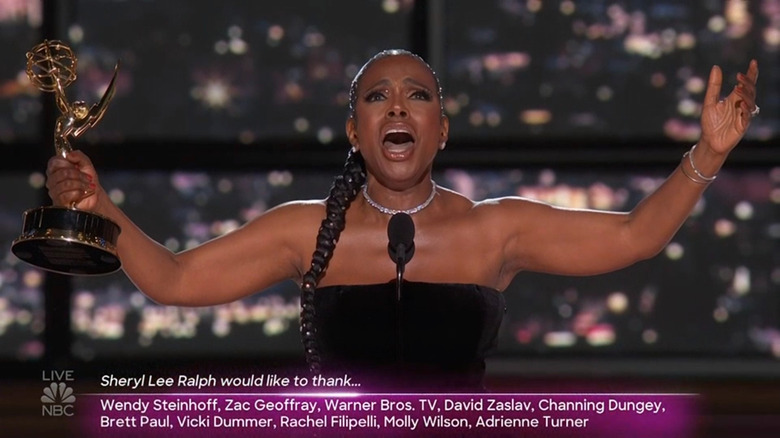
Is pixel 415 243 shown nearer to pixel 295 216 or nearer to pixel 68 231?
pixel 295 216

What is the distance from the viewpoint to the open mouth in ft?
7.70

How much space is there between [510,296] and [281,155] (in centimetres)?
79

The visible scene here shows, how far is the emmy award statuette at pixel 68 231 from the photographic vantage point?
7.27 ft

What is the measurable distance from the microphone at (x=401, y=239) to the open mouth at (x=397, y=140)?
24 centimetres

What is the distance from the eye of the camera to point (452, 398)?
7.00ft

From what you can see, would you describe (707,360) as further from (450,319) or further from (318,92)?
(450,319)

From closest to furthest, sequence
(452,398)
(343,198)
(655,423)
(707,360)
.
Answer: (452,398) < (655,423) < (343,198) < (707,360)

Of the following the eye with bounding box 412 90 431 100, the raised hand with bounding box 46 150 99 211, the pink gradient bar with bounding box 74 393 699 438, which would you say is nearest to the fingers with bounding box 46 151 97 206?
the raised hand with bounding box 46 150 99 211

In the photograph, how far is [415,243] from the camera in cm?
238

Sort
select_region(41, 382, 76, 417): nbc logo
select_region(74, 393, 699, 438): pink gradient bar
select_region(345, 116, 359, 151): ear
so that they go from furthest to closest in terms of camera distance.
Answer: select_region(41, 382, 76, 417): nbc logo < select_region(345, 116, 359, 151): ear < select_region(74, 393, 699, 438): pink gradient bar

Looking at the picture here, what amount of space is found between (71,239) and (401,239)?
0.53 meters

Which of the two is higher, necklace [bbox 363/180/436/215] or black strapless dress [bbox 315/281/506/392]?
necklace [bbox 363/180/436/215]

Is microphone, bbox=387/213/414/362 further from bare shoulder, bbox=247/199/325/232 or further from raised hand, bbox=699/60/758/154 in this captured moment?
raised hand, bbox=699/60/758/154

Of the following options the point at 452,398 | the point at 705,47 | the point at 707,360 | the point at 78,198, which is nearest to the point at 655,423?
the point at 452,398
